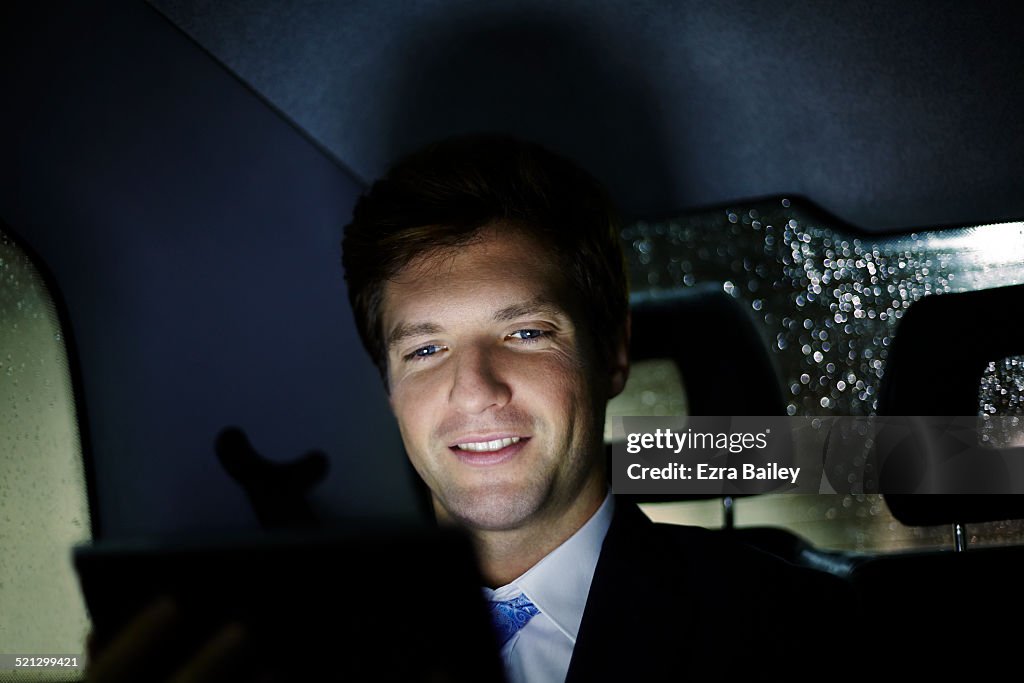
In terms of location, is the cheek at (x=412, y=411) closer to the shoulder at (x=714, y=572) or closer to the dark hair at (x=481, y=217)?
the dark hair at (x=481, y=217)

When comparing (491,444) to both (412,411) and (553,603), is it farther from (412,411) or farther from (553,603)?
(553,603)

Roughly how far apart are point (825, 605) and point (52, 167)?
148 cm

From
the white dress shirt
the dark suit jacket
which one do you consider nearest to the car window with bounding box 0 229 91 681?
the white dress shirt

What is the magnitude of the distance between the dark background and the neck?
0.50 metres

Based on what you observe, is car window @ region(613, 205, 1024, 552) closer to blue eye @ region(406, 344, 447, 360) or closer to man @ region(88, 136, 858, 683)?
man @ region(88, 136, 858, 683)

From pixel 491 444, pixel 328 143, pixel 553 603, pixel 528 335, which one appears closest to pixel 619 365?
pixel 528 335

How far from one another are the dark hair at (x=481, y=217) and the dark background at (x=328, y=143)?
0.28m

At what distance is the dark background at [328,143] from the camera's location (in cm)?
152

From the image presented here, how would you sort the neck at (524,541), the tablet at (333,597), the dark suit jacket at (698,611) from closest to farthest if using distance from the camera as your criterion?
the tablet at (333,597), the dark suit jacket at (698,611), the neck at (524,541)

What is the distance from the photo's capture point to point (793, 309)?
1.93 m

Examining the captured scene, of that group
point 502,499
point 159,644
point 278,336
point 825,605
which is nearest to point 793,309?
point 825,605

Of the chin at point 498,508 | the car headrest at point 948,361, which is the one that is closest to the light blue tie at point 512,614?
the chin at point 498,508

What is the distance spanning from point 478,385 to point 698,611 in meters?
0.49

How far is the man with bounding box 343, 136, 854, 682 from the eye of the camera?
129 centimetres
